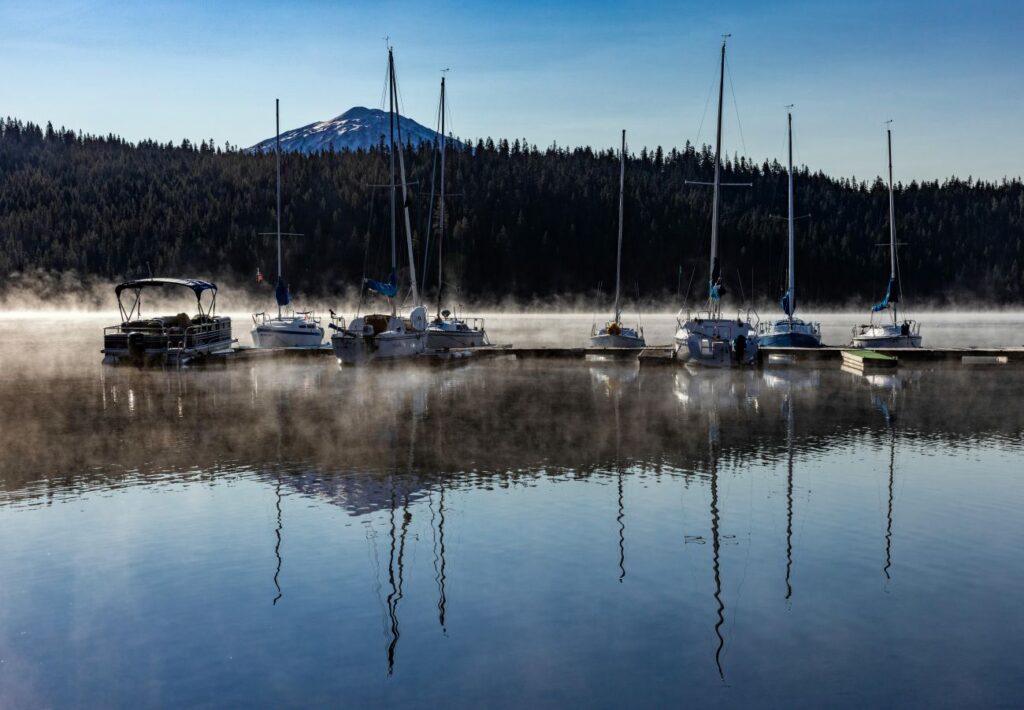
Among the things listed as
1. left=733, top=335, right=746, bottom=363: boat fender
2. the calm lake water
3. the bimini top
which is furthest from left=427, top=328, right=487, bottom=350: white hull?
the calm lake water

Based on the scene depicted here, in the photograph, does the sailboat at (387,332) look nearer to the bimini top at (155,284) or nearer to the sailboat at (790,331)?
the bimini top at (155,284)

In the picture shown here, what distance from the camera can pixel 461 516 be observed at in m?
17.0

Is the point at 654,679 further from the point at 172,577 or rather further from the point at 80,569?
the point at 80,569

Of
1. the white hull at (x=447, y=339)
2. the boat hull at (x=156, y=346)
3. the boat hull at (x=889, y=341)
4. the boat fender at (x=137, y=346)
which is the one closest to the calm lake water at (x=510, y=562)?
the boat hull at (x=156, y=346)

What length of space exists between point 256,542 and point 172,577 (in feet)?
6.10

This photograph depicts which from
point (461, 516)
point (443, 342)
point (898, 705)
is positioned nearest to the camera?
point (898, 705)

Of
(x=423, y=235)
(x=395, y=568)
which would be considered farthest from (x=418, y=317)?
(x=423, y=235)

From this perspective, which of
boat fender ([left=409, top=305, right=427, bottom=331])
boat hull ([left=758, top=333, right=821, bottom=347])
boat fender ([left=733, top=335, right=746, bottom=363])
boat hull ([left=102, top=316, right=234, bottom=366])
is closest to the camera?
boat fender ([left=733, top=335, right=746, bottom=363])

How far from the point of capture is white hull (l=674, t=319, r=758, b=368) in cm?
4719

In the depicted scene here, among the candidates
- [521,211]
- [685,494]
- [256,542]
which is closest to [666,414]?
[685,494]

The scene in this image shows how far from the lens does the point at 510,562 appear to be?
47.2ft

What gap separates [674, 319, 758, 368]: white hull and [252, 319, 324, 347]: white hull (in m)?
19.3

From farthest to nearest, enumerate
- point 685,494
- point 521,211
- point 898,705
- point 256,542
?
point 521,211 → point 685,494 → point 256,542 → point 898,705

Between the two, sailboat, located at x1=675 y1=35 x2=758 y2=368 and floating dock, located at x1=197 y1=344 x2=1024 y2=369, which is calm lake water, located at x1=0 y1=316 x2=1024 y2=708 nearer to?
sailboat, located at x1=675 y1=35 x2=758 y2=368
